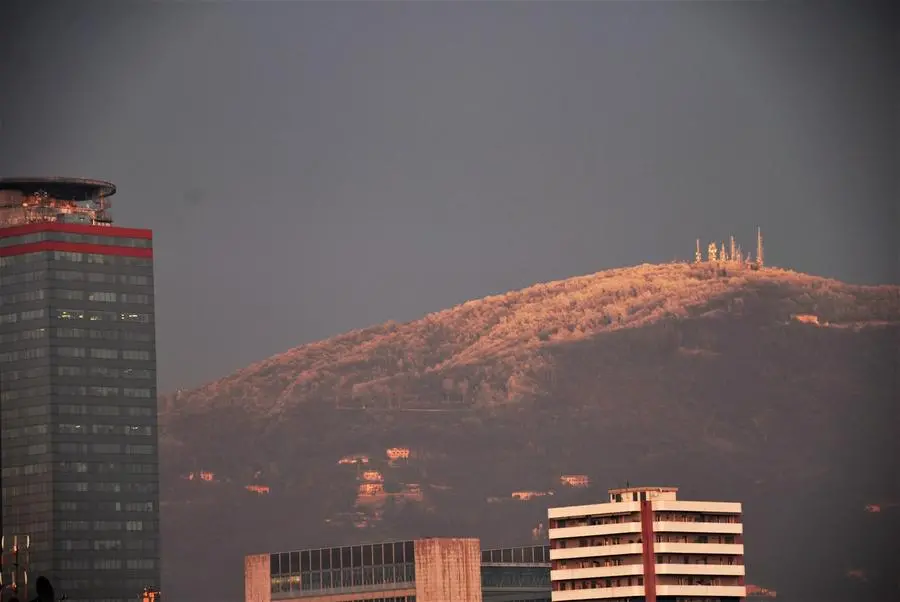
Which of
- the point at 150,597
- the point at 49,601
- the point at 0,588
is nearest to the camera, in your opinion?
the point at 49,601

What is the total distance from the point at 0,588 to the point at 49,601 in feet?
66.2

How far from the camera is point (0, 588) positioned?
95.6m

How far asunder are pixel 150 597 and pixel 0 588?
289 feet

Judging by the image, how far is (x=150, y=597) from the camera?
7185 inches

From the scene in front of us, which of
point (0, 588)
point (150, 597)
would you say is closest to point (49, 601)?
point (0, 588)

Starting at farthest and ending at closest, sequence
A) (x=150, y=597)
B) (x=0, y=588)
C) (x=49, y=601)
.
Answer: (x=150, y=597) → (x=0, y=588) → (x=49, y=601)

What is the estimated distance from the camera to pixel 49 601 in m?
76.6

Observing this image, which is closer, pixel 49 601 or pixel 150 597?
Result: pixel 49 601

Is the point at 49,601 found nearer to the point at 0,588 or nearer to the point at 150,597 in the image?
the point at 0,588

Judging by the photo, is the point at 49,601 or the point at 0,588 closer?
the point at 49,601

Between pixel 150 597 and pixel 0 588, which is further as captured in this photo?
pixel 150 597
